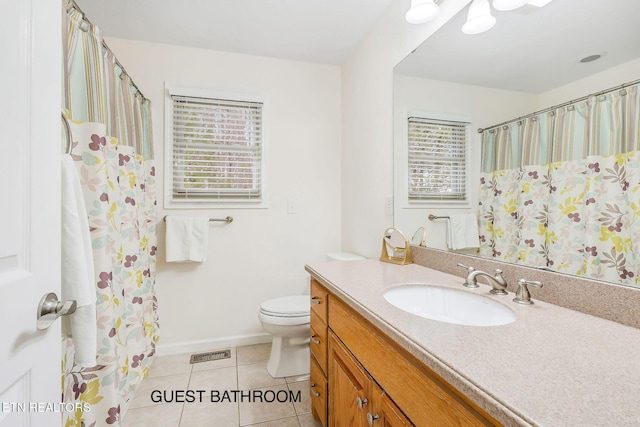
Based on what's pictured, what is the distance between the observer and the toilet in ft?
5.74

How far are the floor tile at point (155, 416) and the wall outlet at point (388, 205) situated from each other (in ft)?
5.29

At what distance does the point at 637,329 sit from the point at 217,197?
222 centimetres

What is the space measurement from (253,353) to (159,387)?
633 millimetres

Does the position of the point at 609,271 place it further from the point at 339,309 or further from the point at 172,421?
the point at 172,421

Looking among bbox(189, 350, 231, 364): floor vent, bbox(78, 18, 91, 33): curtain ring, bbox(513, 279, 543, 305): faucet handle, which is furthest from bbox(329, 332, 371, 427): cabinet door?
bbox(78, 18, 91, 33): curtain ring

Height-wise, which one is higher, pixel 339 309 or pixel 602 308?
pixel 602 308

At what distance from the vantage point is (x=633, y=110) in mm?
737

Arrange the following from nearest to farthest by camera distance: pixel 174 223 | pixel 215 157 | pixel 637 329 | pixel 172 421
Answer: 1. pixel 637 329
2. pixel 172 421
3. pixel 174 223
4. pixel 215 157

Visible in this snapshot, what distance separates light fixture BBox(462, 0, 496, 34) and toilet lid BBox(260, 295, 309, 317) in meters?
1.68

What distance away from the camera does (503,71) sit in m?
1.11

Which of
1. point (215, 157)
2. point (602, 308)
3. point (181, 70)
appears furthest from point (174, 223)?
point (602, 308)

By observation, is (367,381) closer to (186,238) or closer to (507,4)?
(507,4)

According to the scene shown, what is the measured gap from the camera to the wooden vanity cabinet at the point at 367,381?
0.58 m

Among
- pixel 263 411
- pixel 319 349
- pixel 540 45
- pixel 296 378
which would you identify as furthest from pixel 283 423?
pixel 540 45
